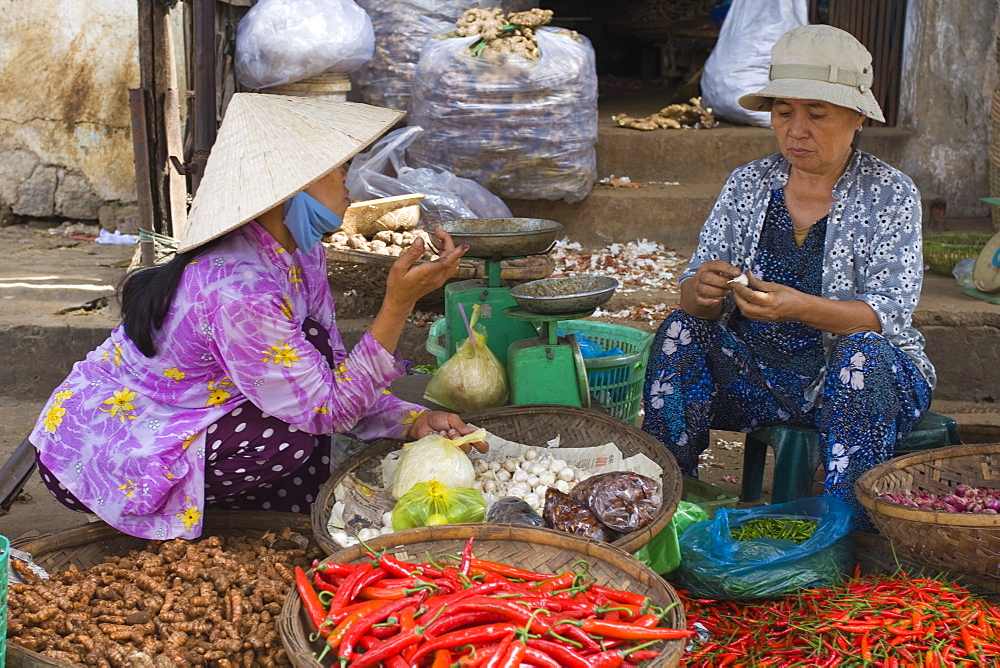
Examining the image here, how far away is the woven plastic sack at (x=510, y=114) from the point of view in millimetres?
5004

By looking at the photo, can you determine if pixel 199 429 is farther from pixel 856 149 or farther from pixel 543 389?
pixel 856 149

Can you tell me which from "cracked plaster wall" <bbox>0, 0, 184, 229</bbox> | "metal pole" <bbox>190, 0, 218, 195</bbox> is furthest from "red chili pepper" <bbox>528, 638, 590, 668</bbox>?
"cracked plaster wall" <bbox>0, 0, 184, 229</bbox>

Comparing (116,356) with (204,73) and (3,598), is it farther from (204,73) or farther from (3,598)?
(204,73)

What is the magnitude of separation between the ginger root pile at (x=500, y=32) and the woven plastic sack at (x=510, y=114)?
1.6 inches

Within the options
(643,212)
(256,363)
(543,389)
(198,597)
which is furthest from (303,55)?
(198,597)

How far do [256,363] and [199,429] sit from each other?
272 millimetres

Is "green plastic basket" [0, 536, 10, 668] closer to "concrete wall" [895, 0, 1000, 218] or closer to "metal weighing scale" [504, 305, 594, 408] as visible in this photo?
"metal weighing scale" [504, 305, 594, 408]

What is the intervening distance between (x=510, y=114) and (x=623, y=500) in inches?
126

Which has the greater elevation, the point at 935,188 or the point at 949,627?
the point at 935,188

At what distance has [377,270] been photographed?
4238 millimetres

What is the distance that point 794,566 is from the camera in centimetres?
231

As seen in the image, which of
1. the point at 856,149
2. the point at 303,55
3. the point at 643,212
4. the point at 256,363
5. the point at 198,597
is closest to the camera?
the point at 198,597

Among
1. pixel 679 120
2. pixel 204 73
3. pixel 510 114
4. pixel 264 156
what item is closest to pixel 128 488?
pixel 264 156

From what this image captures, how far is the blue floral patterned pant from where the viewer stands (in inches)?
99.7
